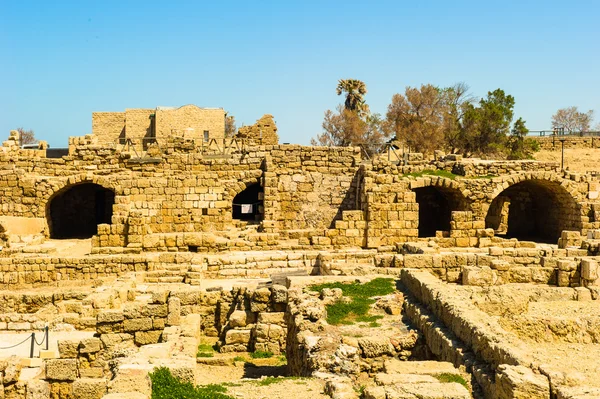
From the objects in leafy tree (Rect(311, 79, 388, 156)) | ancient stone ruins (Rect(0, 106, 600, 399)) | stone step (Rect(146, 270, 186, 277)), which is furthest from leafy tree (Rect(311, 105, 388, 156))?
stone step (Rect(146, 270, 186, 277))

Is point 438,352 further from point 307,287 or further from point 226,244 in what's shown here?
point 226,244

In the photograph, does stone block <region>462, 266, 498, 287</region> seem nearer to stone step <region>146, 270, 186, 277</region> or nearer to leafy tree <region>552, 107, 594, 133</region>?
stone step <region>146, 270, 186, 277</region>

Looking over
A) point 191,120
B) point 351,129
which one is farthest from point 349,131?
point 191,120

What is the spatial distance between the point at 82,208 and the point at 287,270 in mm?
11637

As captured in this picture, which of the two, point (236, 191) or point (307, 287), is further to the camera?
point (236, 191)

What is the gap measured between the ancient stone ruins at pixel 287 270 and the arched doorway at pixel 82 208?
Result: 0.25 feet

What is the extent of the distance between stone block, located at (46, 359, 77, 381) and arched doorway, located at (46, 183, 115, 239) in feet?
52.8

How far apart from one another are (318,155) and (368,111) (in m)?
22.6

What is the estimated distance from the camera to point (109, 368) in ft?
30.6

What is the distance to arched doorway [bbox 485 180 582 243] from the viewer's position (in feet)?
77.7

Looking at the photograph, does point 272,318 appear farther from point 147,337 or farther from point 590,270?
point 590,270

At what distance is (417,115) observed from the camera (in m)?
37.0

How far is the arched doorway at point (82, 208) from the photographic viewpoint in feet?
81.2

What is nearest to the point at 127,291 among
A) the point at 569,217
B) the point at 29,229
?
the point at 29,229
